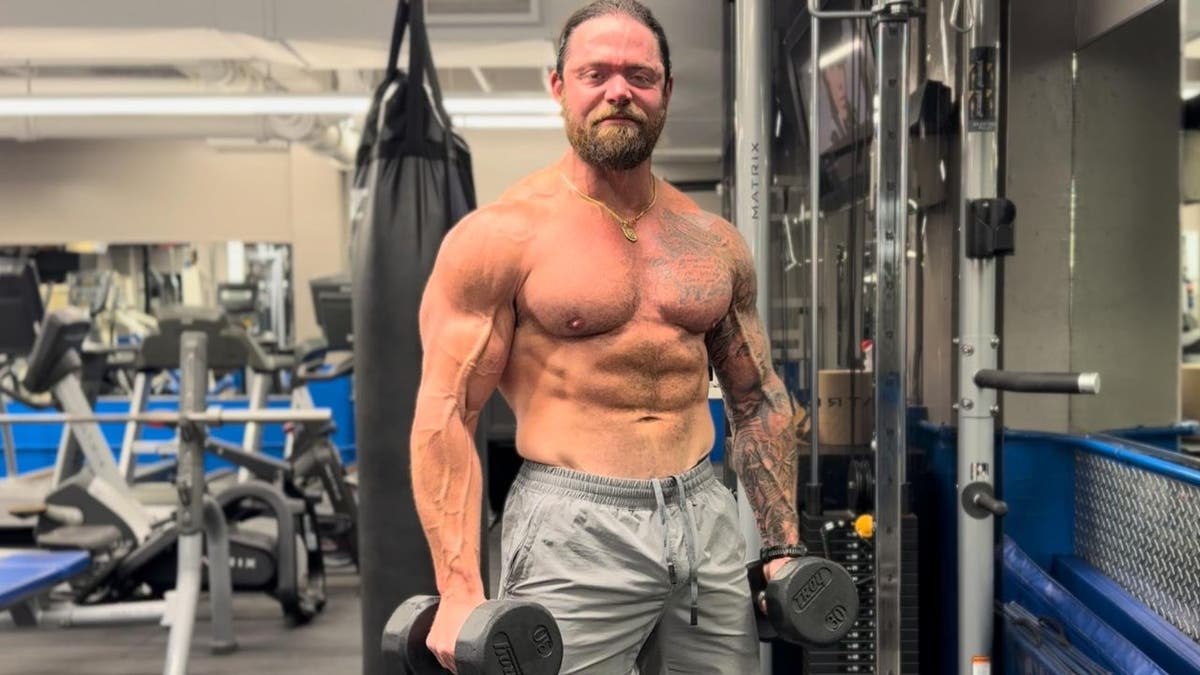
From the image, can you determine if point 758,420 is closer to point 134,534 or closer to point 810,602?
point 810,602

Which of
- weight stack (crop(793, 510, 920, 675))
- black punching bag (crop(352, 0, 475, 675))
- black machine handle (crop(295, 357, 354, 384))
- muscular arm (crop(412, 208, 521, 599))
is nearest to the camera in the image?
muscular arm (crop(412, 208, 521, 599))

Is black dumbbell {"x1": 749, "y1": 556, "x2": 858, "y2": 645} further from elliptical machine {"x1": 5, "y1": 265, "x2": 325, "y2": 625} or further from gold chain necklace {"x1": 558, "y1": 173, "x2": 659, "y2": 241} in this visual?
elliptical machine {"x1": 5, "y1": 265, "x2": 325, "y2": 625}

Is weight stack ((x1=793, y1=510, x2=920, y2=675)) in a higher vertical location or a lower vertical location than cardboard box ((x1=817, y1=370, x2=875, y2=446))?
lower

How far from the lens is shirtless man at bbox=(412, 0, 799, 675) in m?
1.56

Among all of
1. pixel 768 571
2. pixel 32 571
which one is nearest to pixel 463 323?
pixel 768 571

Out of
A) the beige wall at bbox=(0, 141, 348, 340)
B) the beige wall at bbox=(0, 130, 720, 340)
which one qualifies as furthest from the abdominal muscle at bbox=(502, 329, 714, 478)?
the beige wall at bbox=(0, 141, 348, 340)

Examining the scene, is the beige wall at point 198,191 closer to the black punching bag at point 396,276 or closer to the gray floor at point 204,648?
the gray floor at point 204,648

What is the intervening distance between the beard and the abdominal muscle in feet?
0.86

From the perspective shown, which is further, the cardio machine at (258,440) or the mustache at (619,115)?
the cardio machine at (258,440)

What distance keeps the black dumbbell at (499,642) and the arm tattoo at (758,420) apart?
0.48 m

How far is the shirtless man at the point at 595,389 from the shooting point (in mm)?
1557

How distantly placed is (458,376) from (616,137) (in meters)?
0.42

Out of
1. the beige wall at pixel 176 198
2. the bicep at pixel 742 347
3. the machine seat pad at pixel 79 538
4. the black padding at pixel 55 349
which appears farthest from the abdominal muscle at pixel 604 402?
the beige wall at pixel 176 198

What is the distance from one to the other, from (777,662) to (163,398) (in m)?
5.82
